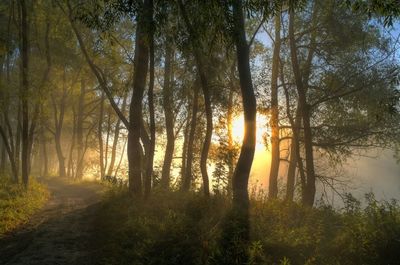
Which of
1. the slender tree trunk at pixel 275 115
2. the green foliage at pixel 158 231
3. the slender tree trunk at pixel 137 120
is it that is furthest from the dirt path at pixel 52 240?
the slender tree trunk at pixel 275 115

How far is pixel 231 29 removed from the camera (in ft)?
37.2

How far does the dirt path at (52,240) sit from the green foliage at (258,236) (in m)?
0.59

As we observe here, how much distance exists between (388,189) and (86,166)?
55.3m

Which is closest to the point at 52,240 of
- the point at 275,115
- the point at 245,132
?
the point at 245,132

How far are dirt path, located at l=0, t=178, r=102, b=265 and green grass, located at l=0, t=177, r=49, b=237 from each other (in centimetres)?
40

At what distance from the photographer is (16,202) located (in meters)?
17.2

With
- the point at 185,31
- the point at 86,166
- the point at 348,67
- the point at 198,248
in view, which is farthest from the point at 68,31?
the point at 86,166

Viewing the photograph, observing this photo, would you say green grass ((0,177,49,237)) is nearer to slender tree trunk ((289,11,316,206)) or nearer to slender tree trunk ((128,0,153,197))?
slender tree trunk ((128,0,153,197))

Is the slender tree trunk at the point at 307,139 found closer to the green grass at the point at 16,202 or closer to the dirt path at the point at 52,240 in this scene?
the dirt path at the point at 52,240

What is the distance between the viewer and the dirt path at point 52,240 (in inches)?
400

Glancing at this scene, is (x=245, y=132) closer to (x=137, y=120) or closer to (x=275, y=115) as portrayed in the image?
(x=137, y=120)

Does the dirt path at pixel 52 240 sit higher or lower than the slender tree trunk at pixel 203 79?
lower

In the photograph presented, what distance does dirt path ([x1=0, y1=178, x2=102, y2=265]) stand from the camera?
10148 millimetres

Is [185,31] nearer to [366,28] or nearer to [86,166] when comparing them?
[366,28]
